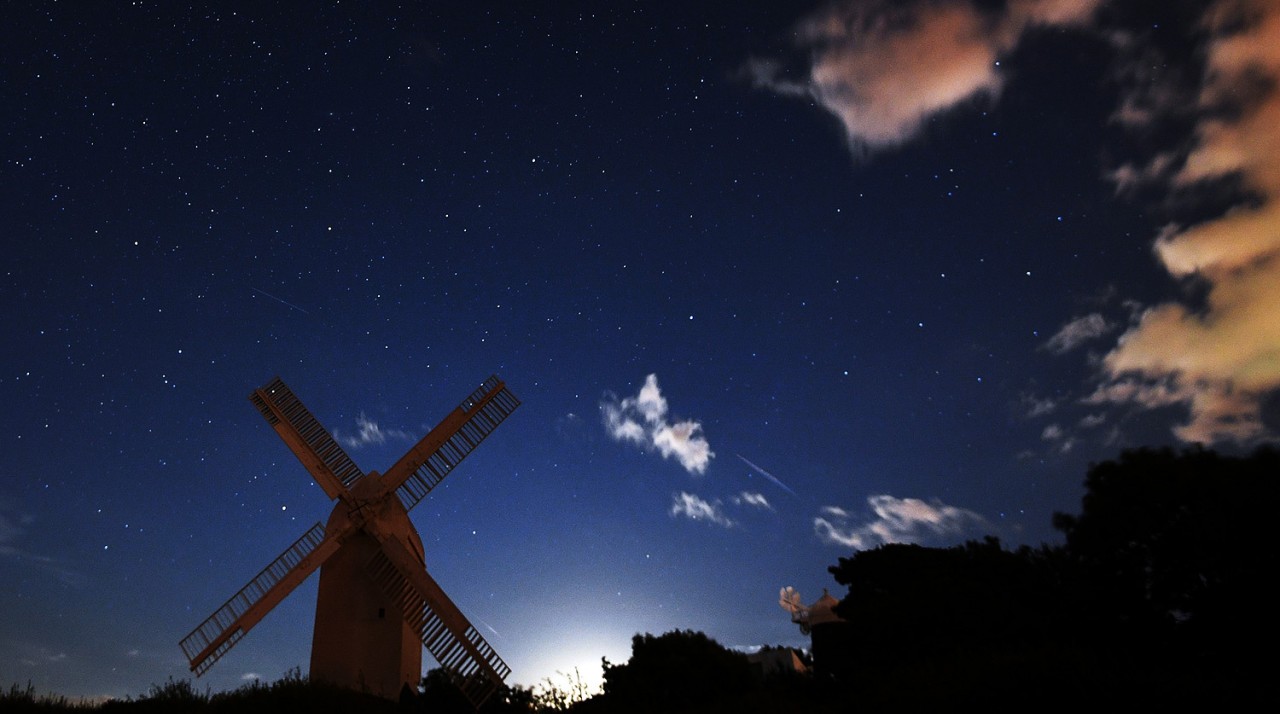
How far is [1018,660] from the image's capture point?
41.7 feet

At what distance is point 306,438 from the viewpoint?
23.9m

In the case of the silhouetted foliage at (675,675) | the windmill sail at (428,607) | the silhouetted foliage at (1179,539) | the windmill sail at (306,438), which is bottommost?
the silhouetted foliage at (1179,539)

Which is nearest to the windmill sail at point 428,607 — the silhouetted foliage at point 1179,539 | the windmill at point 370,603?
the windmill at point 370,603

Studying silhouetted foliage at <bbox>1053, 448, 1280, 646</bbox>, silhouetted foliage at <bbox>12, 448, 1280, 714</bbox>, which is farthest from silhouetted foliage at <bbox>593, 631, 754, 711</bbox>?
silhouetted foliage at <bbox>1053, 448, 1280, 646</bbox>

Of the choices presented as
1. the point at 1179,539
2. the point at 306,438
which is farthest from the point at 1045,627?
the point at 306,438

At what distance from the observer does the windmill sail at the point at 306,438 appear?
22891 mm

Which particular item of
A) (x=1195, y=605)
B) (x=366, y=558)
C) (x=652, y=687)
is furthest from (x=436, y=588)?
(x=1195, y=605)

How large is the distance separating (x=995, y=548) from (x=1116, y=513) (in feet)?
16.9

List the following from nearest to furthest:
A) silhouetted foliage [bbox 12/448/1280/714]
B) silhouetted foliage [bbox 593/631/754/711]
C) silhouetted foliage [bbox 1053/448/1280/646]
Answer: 1. silhouetted foliage [bbox 12/448/1280/714]
2. silhouetted foliage [bbox 1053/448/1280/646]
3. silhouetted foliage [bbox 593/631/754/711]

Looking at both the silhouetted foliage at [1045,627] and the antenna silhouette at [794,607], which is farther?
the antenna silhouette at [794,607]

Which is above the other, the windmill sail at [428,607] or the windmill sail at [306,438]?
the windmill sail at [306,438]

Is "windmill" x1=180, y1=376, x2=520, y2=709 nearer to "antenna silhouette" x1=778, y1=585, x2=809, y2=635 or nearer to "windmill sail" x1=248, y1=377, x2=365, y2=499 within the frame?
"windmill sail" x1=248, y1=377, x2=365, y2=499

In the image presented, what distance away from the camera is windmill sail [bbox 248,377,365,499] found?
901 inches

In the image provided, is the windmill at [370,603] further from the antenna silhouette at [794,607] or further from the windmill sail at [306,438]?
the antenna silhouette at [794,607]
